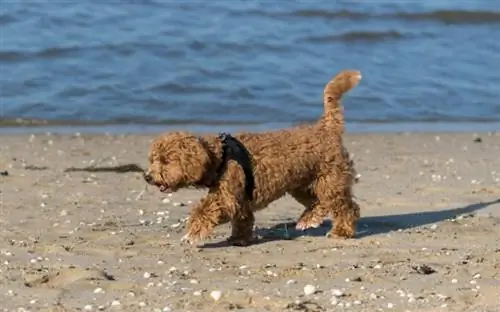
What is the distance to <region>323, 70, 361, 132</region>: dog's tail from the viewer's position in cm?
784

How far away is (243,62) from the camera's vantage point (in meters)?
16.7

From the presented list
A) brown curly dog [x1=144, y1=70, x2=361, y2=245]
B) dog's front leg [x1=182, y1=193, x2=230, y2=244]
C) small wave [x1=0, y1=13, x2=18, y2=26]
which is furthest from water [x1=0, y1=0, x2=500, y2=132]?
dog's front leg [x1=182, y1=193, x2=230, y2=244]

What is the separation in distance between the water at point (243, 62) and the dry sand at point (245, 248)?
9.59 feet

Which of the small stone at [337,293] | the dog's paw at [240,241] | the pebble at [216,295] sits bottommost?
the pebble at [216,295]

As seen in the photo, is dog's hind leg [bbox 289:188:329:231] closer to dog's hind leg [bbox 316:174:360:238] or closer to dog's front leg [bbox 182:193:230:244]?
dog's hind leg [bbox 316:174:360:238]

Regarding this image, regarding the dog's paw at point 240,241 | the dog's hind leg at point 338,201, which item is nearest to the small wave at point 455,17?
the dog's hind leg at point 338,201

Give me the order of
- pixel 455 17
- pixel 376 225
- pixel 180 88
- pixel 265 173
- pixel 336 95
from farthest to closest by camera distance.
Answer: pixel 455 17 < pixel 180 88 < pixel 376 225 < pixel 336 95 < pixel 265 173

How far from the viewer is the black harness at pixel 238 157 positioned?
290 inches

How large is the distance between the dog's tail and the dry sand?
841 mm

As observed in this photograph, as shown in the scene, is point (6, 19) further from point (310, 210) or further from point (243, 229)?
point (243, 229)

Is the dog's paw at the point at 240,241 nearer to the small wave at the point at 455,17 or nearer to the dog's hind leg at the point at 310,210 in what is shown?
the dog's hind leg at the point at 310,210

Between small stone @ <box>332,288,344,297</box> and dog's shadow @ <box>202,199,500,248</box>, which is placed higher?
dog's shadow @ <box>202,199,500,248</box>

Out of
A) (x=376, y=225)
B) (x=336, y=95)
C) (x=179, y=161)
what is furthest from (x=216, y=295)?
(x=376, y=225)

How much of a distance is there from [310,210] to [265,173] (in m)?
0.61
